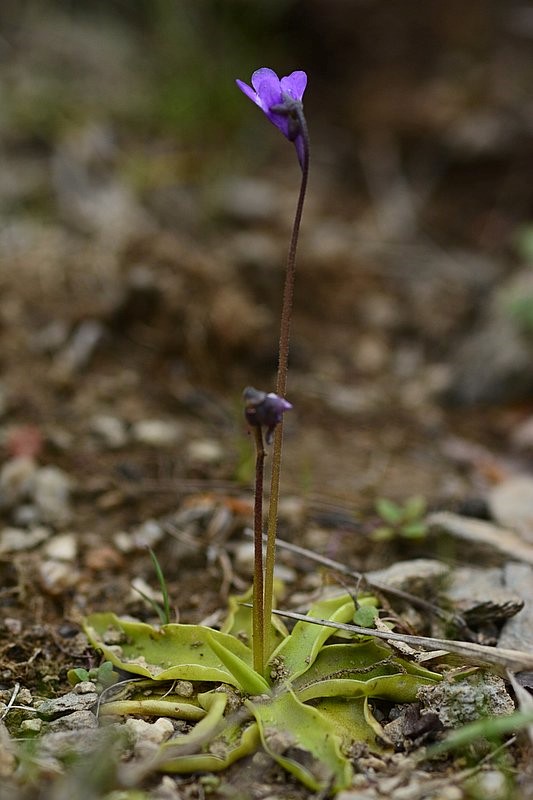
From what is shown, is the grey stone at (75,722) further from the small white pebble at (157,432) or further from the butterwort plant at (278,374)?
the small white pebble at (157,432)

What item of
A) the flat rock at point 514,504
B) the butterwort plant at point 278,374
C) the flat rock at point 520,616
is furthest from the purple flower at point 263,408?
the flat rock at point 514,504

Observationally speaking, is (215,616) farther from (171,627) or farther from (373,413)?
(373,413)

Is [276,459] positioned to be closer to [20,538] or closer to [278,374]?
[278,374]

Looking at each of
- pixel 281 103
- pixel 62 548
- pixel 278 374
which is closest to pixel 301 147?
pixel 281 103

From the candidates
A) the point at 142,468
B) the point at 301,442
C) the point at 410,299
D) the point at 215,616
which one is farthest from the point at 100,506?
the point at 410,299

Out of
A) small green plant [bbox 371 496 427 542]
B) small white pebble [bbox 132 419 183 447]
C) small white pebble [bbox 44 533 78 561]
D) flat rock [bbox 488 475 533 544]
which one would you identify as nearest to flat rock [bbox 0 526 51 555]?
small white pebble [bbox 44 533 78 561]

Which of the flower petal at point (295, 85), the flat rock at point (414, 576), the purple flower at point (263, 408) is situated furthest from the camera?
the flat rock at point (414, 576)

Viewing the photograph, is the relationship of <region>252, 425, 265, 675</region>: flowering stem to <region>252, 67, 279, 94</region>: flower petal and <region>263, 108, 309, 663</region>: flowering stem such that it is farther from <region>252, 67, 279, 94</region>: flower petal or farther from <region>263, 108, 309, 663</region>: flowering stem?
<region>252, 67, 279, 94</region>: flower petal
